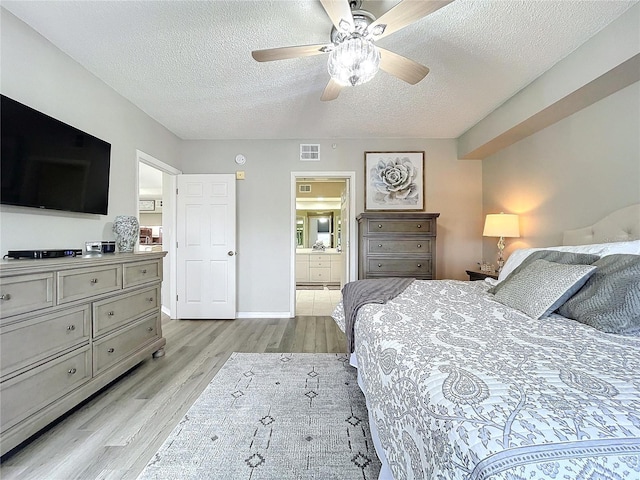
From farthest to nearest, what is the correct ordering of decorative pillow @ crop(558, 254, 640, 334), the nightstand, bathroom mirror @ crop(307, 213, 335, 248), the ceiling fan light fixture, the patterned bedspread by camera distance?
bathroom mirror @ crop(307, 213, 335, 248) < the nightstand < the ceiling fan light fixture < decorative pillow @ crop(558, 254, 640, 334) < the patterned bedspread

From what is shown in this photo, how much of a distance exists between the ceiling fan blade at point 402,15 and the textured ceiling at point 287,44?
1.02 feet

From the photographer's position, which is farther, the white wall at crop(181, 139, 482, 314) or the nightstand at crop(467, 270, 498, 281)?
the white wall at crop(181, 139, 482, 314)

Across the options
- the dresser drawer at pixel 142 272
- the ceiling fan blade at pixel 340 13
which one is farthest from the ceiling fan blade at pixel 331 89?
the dresser drawer at pixel 142 272

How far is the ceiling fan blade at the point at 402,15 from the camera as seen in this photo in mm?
1311

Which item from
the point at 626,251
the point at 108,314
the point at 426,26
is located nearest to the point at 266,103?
the point at 426,26

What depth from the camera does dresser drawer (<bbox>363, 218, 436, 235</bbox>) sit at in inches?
129

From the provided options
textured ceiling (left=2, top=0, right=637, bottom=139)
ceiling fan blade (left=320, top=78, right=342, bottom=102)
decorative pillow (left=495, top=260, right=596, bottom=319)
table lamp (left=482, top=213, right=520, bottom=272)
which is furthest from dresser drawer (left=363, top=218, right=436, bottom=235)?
decorative pillow (left=495, top=260, right=596, bottom=319)

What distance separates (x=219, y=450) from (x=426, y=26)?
286 centimetres

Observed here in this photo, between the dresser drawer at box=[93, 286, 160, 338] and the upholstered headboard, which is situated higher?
the upholstered headboard

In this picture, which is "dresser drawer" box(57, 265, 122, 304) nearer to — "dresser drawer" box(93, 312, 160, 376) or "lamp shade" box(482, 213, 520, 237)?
"dresser drawer" box(93, 312, 160, 376)

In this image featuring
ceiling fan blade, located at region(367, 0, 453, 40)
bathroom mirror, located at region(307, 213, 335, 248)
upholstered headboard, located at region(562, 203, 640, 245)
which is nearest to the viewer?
ceiling fan blade, located at region(367, 0, 453, 40)

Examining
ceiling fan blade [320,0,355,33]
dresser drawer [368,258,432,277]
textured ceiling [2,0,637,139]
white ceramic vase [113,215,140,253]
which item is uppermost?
textured ceiling [2,0,637,139]

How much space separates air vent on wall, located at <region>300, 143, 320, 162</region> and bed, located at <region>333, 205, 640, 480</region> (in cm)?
281

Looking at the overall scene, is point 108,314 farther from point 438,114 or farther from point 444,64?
point 438,114
